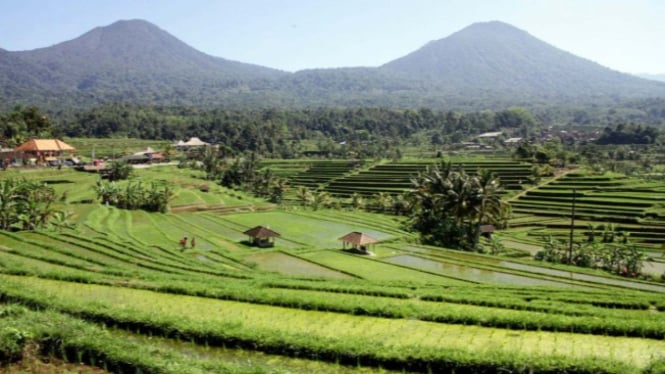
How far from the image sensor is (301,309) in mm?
13609

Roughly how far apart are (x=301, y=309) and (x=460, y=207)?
21.6 m

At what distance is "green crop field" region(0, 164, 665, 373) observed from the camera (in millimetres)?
9297

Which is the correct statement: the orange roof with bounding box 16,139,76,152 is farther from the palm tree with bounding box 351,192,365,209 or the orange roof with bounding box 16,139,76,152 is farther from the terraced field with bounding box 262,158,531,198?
the palm tree with bounding box 351,192,365,209

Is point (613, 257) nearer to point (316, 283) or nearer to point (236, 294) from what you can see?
point (316, 283)

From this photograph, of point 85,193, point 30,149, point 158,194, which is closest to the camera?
point 158,194

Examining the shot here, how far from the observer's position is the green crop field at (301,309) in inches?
366

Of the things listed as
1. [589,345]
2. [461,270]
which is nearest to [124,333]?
[589,345]

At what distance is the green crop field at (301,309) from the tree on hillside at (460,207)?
3016mm

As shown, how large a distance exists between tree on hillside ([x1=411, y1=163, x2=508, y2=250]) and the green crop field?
9.90ft

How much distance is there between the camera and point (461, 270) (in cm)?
2478

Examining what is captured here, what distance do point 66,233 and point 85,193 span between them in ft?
71.6

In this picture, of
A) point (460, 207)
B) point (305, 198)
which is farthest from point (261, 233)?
point (305, 198)

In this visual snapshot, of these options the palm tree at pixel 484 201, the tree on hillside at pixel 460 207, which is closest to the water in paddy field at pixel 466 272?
the tree on hillside at pixel 460 207

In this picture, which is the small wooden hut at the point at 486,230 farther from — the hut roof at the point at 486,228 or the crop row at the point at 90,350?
the crop row at the point at 90,350
